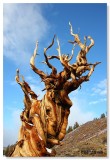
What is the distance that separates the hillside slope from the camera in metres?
2.85

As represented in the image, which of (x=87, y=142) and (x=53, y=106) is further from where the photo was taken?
(x=87, y=142)

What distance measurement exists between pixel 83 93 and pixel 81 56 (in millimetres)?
553

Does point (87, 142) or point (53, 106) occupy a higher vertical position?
point (53, 106)

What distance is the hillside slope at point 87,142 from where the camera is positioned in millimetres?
2846

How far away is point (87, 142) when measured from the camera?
3.08 m

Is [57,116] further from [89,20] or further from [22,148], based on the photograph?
[89,20]

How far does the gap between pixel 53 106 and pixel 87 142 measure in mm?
799

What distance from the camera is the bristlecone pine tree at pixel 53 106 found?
2.49m

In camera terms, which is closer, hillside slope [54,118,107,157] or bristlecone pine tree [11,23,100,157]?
bristlecone pine tree [11,23,100,157]

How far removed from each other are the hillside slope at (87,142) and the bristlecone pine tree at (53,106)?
0.26 metres

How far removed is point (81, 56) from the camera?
8.24 feet

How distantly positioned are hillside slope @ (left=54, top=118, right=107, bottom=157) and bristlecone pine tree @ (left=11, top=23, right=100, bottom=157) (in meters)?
0.26

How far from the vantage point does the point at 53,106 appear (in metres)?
2.52

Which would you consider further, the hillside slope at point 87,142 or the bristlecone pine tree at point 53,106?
the hillside slope at point 87,142
